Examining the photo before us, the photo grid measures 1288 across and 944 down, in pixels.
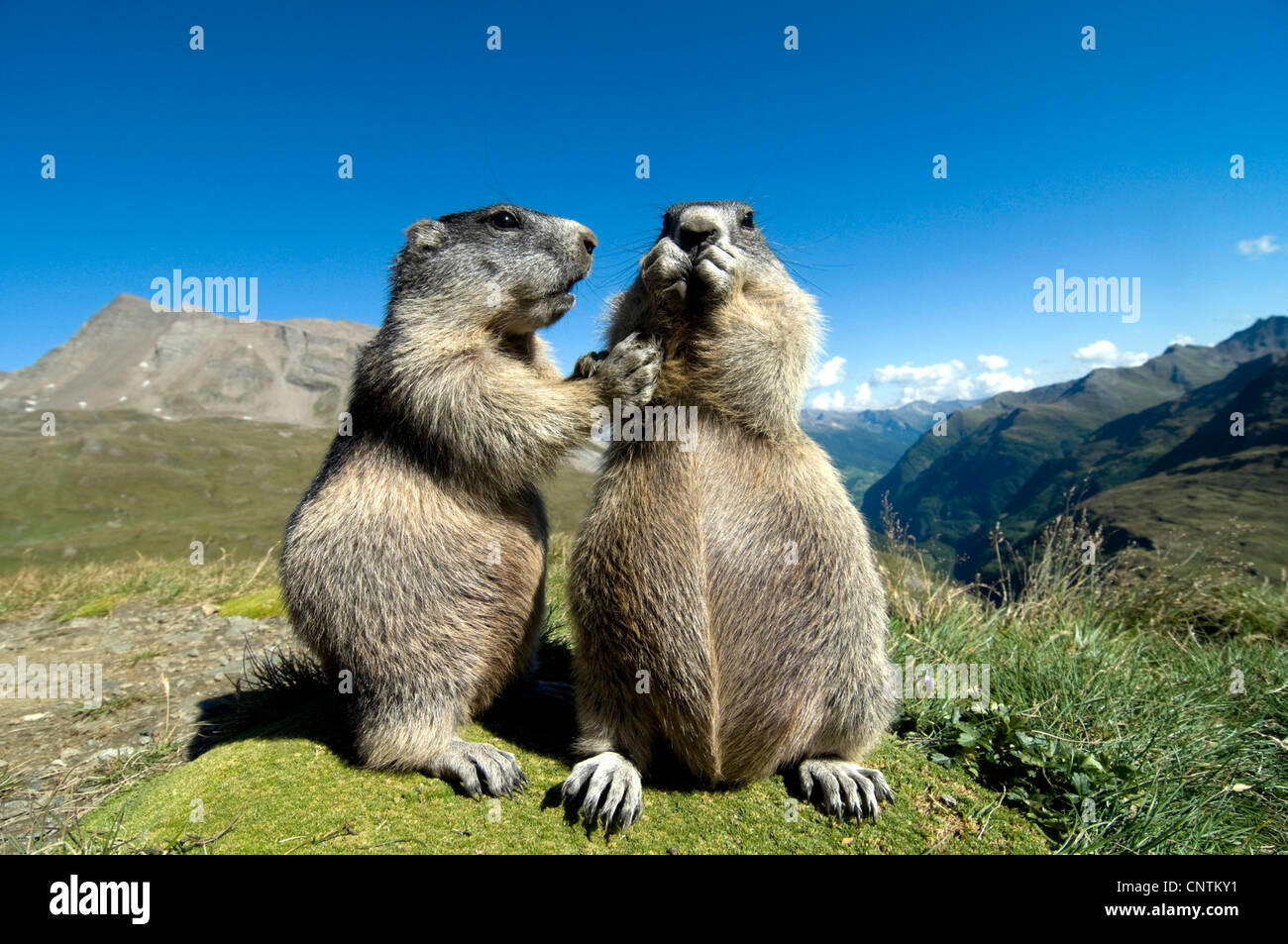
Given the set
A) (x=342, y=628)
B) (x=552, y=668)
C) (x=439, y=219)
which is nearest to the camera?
(x=342, y=628)

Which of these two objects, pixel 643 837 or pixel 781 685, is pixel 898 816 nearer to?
pixel 781 685

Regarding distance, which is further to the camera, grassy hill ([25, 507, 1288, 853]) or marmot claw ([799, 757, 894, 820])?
marmot claw ([799, 757, 894, 820])

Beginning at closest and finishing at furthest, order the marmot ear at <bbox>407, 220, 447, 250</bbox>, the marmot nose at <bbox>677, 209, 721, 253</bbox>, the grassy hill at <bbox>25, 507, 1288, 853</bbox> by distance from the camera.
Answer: the grassy hill at <bbox>25, 507, 1288, 853</bbox> → the marmot nose at <bbox>677, 209, 721, 253</bbox> → the marmot ear at <bbox>407, 220, 447, 250</bbox>

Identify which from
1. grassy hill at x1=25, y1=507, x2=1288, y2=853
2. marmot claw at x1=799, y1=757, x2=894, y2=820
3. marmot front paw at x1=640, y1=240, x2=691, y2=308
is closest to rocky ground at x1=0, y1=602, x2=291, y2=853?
grassy hill at x1=25, y1=507, x2=1288, y2=853

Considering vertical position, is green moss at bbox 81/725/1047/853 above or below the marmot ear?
below

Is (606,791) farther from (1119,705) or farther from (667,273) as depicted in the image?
(1119,705)

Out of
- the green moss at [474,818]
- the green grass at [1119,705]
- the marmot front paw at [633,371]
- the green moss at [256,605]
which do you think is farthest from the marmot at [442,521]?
the green moss at [256,605]

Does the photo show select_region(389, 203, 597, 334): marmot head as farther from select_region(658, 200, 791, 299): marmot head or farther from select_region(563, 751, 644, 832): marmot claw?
select_region(563, 751, 644, 832): marmot claw
